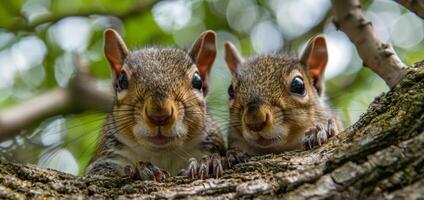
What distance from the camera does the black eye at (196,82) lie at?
3.49m

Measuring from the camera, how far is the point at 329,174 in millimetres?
2061

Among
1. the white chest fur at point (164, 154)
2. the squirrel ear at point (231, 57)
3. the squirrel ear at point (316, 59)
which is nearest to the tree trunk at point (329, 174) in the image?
the white chest fur at point (164, 154)

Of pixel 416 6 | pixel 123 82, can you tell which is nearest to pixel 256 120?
pixel 123 82

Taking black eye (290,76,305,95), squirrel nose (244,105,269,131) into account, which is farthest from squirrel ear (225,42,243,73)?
squirrel nose (244,105,269,131)

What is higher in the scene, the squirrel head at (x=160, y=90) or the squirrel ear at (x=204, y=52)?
the squirrel ear at (x=204, y=52)

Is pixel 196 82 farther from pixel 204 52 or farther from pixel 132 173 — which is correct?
pixel 132 173

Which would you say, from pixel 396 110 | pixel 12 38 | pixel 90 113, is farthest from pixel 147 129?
pixel 12 38

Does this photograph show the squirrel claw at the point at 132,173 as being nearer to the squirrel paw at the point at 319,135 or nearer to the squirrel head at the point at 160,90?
the squirrel head at the point at 160,90

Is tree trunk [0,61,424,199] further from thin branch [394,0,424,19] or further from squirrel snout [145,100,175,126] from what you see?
squirrel snout [145,100,175,126]

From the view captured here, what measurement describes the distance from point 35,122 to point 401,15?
315 cm

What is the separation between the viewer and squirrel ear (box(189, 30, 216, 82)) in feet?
12.2

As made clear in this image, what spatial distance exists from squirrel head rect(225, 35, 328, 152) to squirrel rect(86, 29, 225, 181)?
0.21 metres

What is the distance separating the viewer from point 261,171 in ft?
7.64

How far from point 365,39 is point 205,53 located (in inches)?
45.7
